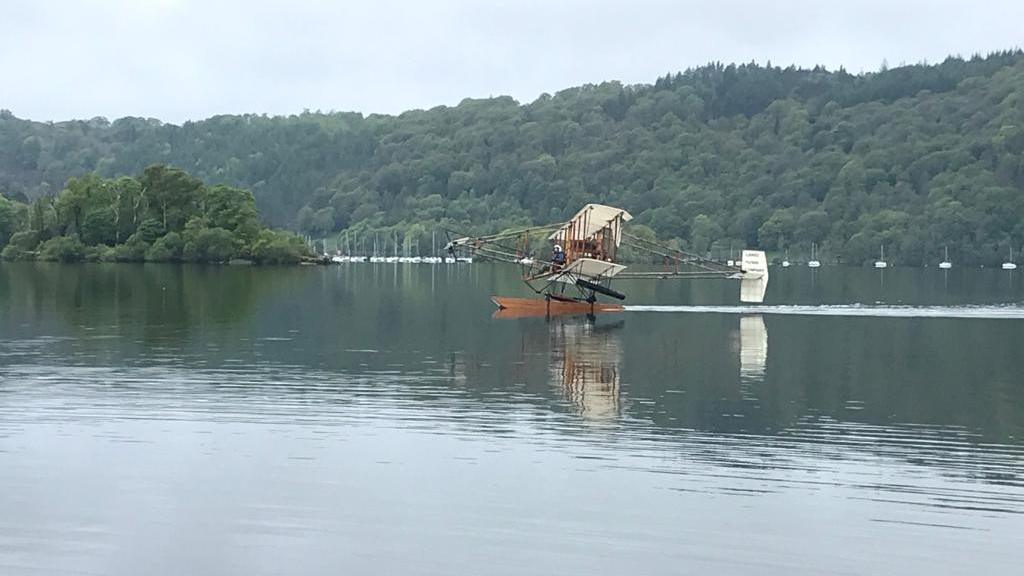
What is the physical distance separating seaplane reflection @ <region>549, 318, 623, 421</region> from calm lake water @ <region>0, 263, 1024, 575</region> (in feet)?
0.75

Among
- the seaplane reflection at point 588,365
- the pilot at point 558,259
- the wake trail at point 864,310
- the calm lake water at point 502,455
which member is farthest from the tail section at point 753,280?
Answer: the calm lake water at point 502,455

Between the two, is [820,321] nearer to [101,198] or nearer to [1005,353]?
[1005,353]

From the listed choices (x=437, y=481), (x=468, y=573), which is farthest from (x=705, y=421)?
(x=468, y=573)

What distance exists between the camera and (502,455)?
2372cm

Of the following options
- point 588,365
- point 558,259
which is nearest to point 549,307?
point 558,259

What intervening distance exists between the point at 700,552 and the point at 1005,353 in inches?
1241

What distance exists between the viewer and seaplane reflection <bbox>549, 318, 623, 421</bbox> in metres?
30.7

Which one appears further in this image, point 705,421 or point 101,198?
point 101,198

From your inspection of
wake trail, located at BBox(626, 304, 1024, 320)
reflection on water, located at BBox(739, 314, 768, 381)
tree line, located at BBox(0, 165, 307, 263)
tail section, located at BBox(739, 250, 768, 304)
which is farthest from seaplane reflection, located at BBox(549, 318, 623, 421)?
tree line, located at BBox(0, 165, 307, 263)

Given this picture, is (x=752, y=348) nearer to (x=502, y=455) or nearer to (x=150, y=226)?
(x=502, y=455)

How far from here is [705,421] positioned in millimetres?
28188

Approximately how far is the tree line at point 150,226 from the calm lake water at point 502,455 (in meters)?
109

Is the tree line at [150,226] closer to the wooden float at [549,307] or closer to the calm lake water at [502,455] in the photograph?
the wooden float at [549,307]

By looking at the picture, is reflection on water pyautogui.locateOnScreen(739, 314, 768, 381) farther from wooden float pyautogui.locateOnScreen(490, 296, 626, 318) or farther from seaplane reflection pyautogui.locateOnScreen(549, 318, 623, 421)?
wooden float pyautogui.locateOnScreen(490, 296, 626, 318)
